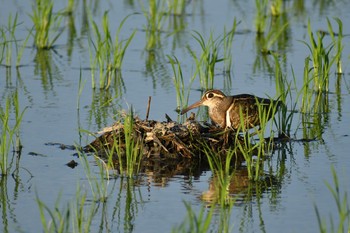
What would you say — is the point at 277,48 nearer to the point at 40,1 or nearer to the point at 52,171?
the point at 40,1

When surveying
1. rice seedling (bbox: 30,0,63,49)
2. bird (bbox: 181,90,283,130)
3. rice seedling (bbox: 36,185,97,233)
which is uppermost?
rice seedling (bbox: 30,0,63,49)

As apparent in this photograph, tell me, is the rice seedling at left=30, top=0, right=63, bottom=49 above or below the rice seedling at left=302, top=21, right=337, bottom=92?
above

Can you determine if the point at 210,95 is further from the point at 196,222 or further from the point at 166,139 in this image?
the point at 196,222

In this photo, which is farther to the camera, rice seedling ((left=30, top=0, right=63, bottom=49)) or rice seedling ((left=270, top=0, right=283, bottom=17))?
rice seedling ((left=270, top=0, right=283, bottom=17))

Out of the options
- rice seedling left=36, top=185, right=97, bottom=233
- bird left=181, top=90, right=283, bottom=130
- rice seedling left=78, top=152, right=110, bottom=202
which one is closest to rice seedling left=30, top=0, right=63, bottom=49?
bird left=181, top=90, right=283, bottom=130

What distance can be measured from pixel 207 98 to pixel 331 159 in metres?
1.80

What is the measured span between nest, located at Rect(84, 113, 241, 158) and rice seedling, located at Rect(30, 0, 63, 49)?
4336 millimetres

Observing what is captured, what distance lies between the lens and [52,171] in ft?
31.3

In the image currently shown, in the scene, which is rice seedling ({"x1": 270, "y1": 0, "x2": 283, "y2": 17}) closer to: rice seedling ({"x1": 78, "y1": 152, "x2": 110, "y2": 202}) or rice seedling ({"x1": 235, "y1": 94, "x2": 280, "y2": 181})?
rice seedling ({"x1": 235, "y1": 94, "x2": 280, "y2": 181})

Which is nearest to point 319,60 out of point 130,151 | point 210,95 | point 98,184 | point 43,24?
point 210,95

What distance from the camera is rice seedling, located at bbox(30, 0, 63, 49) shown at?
14.5m

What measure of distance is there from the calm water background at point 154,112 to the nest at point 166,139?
18.2 inches

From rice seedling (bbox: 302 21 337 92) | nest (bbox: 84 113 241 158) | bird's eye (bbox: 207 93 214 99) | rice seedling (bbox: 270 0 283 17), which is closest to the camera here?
nest (bbox: 84 113 241 158)

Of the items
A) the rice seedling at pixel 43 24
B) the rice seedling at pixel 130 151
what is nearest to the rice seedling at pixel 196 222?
the rice seedling at pixel 130 151
